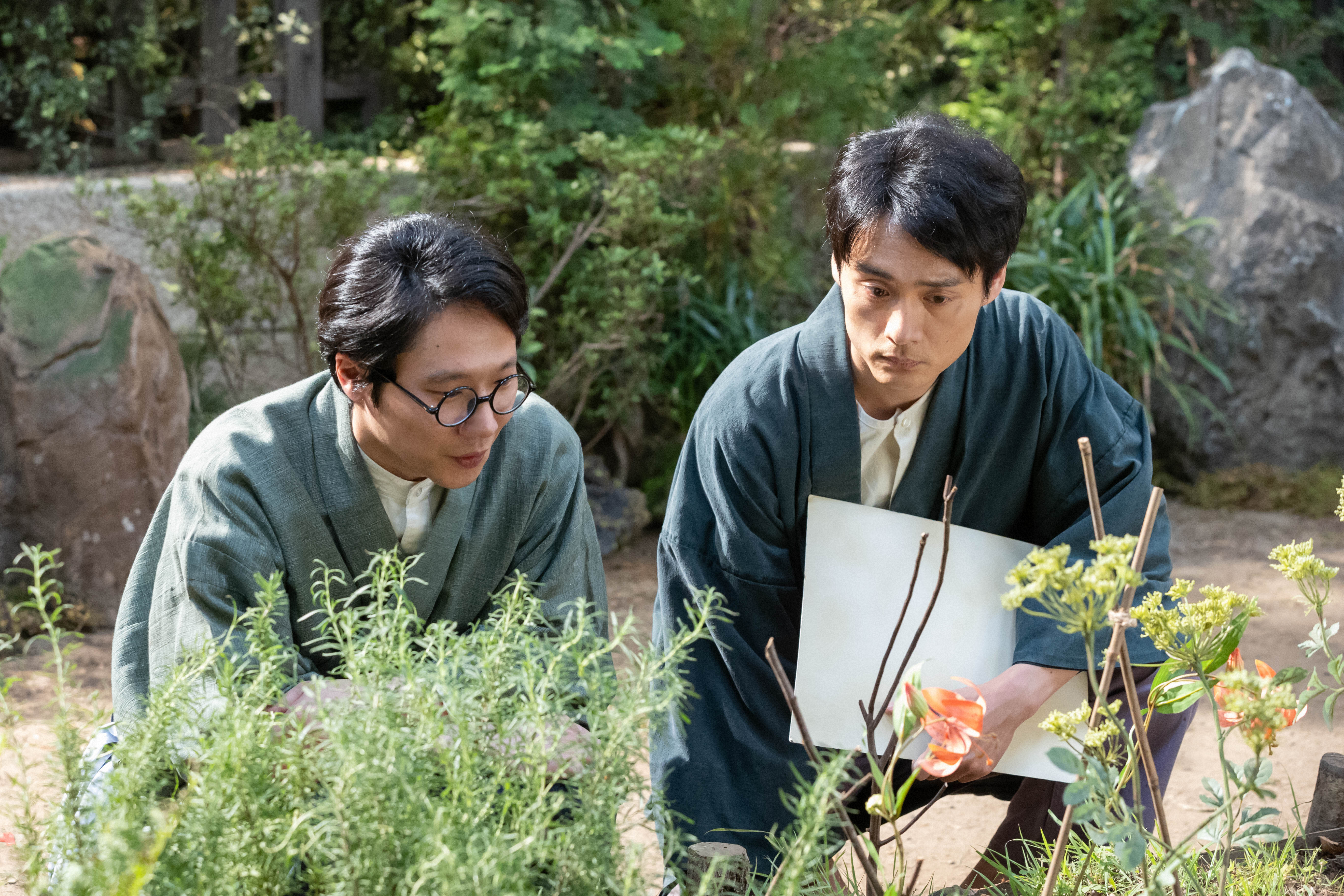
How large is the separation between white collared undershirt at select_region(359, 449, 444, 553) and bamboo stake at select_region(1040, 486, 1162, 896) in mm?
1022

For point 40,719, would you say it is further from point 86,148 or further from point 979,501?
point 86,148

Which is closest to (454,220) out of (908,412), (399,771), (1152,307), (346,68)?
(908,412)

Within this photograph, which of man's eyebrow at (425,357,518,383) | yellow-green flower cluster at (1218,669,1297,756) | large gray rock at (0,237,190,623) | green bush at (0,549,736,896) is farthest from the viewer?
large gray rock at (0,237,190,623)

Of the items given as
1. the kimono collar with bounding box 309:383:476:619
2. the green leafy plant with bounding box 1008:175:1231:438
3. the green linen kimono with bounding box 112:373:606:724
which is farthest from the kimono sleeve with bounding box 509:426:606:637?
the green leafy plant with bounding box 1008:175:1231:438

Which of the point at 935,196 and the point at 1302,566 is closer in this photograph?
the point at 1302,566

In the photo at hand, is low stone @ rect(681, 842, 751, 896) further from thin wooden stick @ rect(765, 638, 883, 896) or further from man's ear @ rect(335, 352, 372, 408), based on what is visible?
man's ear @ rect(335, 352, 372, 408)

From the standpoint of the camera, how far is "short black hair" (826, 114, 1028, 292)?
1676 millimetres

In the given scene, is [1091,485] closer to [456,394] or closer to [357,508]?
[456,394]

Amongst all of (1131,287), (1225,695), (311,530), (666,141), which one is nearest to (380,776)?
(1225,695)

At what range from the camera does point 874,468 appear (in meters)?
1.98

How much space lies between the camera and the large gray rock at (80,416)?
3607mm

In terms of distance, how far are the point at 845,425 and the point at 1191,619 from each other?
2.81 feet

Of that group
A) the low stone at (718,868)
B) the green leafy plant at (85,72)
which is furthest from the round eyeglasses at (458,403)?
the green leafy plant at (85,72)

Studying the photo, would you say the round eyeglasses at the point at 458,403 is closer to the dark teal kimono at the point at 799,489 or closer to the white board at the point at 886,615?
the dark teal kimono at the point at 799,489
